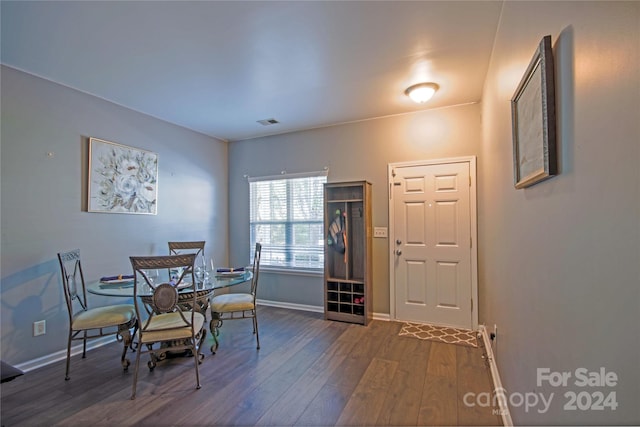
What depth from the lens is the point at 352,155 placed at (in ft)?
13.7

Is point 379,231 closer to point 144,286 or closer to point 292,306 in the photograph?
point 292,306

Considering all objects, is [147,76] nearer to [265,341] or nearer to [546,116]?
[265,341]

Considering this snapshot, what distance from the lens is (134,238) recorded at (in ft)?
11.8

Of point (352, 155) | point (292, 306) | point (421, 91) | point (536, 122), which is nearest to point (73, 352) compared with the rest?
point (292, 306)

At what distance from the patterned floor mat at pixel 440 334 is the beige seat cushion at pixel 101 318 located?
2773 millimetres

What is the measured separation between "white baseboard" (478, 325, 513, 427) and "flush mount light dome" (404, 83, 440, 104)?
8.15 feet

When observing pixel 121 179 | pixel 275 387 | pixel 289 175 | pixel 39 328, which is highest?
pixel 289 175

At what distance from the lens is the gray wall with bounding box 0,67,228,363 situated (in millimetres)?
2633

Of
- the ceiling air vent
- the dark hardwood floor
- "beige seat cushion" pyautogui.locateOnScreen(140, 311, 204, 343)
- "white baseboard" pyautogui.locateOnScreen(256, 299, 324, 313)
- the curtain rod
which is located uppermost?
the ceiling air vent

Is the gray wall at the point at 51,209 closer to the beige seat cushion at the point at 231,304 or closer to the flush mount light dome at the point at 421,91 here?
the beige seat cushion at the point at 231,304

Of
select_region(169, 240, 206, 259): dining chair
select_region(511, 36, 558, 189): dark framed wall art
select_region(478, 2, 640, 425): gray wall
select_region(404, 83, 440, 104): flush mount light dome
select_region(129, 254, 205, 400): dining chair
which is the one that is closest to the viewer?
select_region(478, 2, 640, 425): gray wall

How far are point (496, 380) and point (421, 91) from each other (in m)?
2.63

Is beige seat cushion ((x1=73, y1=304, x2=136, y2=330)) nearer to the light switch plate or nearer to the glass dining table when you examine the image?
the glass dining table

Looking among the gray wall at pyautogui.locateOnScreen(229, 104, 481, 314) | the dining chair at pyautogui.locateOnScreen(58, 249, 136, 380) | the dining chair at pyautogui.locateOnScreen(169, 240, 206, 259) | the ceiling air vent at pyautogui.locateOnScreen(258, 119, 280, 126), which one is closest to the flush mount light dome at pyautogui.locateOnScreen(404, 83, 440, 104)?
the gray wall at pyautogui.locateOnScreen(229, 104, 481, 314)
